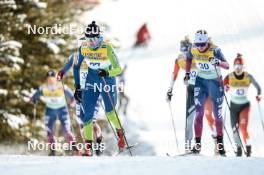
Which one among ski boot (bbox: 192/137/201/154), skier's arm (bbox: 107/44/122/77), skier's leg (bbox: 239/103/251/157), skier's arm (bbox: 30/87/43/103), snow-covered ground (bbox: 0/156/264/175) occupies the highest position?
skier's arm (bbox: 107/44/122/77)

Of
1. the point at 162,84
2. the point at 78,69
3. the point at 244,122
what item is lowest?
the point at 244,122

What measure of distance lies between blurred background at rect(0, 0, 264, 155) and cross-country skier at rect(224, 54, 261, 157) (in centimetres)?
150

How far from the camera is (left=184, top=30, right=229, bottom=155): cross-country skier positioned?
496 inches

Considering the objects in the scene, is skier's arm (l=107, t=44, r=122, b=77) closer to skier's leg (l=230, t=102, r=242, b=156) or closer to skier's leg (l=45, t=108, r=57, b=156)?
skier's leg (l=230, t=102, r=242, b=156)

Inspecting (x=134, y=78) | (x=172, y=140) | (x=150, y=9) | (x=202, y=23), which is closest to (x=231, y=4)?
(x=150, y=9)

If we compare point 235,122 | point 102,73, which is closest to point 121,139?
point 102,73

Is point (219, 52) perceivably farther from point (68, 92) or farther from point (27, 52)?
point (27, 52)

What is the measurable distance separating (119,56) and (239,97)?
12599mm

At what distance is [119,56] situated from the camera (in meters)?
27.9

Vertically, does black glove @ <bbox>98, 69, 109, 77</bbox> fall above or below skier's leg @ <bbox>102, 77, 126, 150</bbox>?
above

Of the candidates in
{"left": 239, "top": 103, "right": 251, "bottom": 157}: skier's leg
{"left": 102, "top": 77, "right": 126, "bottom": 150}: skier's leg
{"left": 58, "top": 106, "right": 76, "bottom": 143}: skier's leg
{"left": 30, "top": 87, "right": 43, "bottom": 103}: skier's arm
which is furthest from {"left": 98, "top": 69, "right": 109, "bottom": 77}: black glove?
{"left": 30, "top": 87, "right": 43, "bottom": 103}: skier's arm

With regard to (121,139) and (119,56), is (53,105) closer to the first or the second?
(121,139)

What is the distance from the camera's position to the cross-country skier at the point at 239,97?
48.7ft

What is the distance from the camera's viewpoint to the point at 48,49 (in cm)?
2466
